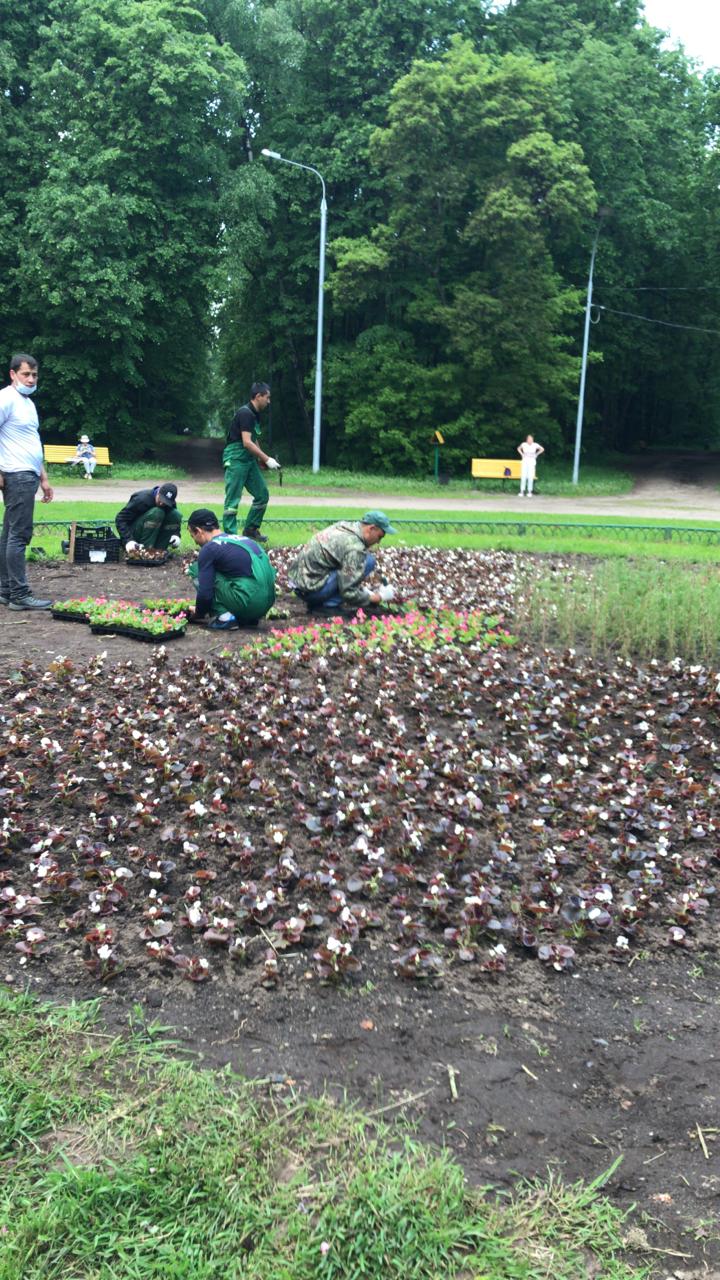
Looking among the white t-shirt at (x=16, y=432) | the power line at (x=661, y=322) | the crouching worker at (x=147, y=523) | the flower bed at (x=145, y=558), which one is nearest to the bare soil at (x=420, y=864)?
the white t-shirt at (x=16, y=432)

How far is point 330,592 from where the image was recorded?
362 inches

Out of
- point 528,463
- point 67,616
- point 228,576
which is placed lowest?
point 67,616

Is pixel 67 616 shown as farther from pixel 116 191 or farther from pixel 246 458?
pixel 116 191

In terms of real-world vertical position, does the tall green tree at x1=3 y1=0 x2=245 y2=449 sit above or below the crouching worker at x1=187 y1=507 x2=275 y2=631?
above

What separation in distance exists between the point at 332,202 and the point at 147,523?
30691mm

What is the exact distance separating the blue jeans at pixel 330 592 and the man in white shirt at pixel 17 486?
2289 millimetres

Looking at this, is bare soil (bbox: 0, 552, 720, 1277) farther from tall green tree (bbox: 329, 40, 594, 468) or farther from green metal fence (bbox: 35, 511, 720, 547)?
tall green tree (bbox: 329, 40, 594, 468)

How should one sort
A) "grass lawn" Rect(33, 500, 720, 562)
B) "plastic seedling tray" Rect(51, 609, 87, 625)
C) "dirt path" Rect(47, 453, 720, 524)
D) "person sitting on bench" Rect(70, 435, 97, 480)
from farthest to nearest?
1. "person sitting on bench" Rect(70, 435, 97, 480)
2. "dirt path" Rect(47, 453, 720, 524)
3. "grass lawn" Rect(33, 500, 720, 562)
4. "plastic seedling tray" Rect(51, 609, 87, 625)

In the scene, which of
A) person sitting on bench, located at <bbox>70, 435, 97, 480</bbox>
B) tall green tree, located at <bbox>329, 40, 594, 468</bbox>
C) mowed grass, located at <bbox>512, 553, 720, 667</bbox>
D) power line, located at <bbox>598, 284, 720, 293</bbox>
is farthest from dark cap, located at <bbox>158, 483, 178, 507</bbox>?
power line, located at <bbox>598, 284, 720, 293</bbox>

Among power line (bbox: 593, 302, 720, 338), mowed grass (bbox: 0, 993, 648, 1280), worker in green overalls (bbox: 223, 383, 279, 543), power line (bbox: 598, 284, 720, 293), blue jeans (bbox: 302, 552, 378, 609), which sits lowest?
mowed grass (bbox: 0, 993, 648, 1280)

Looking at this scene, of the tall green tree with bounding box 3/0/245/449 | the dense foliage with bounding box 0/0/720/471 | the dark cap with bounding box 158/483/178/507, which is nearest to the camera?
the dark cap with bounding box 158/483/178/507

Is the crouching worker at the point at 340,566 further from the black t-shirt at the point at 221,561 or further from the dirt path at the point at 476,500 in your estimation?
the dirt path at the point at 476,500

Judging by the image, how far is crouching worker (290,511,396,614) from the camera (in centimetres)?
888

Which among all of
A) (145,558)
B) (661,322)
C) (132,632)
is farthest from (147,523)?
(661,322)
